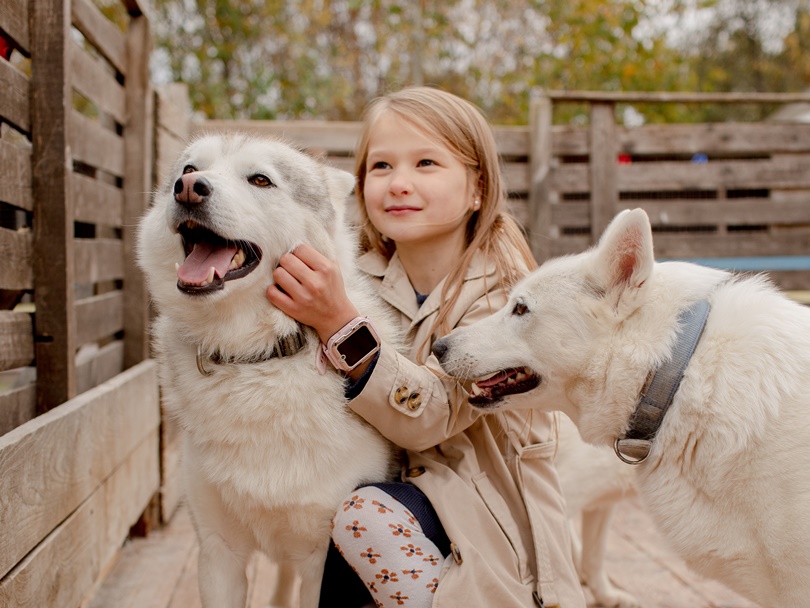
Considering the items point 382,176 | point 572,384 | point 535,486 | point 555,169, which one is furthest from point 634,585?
point 555,169

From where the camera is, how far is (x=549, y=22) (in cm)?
A: 1052

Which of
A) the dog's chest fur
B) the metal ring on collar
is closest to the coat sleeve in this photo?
the dog's chest fur

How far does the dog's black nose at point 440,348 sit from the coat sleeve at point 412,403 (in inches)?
2.4

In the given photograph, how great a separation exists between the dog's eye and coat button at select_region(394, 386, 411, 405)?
2.29 ft

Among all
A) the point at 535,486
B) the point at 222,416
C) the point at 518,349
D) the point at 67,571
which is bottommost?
the point at 67,571

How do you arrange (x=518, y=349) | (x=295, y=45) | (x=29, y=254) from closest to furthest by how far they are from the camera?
(x=518, y=349) < (x=29, y=254) < (x=295, y=45)

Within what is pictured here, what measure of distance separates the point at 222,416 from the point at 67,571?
83 cm

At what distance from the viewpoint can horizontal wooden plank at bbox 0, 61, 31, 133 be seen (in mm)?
1970

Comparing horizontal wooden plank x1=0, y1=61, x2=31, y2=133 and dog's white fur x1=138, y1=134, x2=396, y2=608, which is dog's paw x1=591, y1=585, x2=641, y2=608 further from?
horizontal wooden plank x1=0, y1=61, x2=31, y2=133

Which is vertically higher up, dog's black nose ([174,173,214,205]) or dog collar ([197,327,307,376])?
dog's black nose ([174,173,214,205])

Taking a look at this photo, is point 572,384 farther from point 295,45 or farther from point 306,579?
point 295,45

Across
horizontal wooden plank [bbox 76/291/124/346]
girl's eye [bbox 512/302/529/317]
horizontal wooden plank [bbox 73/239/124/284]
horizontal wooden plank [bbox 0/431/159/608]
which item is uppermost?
horizontal wooden plank [bbox 73/239/124/284]

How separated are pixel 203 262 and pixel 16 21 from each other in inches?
36.9

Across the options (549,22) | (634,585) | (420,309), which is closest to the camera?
(420,309)
